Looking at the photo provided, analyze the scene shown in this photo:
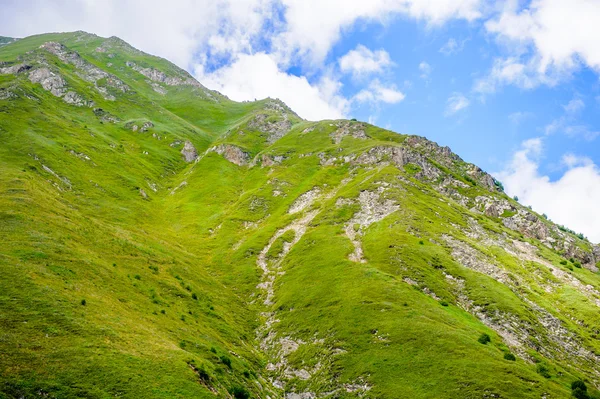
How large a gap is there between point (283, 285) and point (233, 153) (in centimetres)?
11491

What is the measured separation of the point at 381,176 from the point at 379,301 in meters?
62.6

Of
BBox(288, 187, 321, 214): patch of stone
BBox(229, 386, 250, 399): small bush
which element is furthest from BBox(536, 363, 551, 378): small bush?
BBox(288, 187, 321, 214): patch of stone

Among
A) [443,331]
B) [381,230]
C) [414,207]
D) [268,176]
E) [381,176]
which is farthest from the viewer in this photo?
[268,176]

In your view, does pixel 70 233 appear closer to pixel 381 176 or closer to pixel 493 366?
pixel 493 366

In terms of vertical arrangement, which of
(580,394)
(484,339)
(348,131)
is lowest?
(580,394)

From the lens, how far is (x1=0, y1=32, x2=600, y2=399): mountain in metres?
33.9

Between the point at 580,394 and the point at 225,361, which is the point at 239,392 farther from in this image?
the point at 580,394

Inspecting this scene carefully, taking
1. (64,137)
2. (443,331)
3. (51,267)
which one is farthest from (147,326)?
(64,137)

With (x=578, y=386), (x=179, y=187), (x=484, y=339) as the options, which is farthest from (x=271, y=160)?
(x=578, y=386)

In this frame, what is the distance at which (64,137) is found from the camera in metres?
131

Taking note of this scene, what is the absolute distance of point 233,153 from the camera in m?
175

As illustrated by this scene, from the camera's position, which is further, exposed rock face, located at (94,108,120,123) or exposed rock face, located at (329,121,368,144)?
exposed rock face, located at (94,108,120,123)

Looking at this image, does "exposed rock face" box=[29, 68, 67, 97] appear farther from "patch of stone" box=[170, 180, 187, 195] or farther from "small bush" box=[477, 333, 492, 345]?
"small bush" box=[477, 333, 492, 345]

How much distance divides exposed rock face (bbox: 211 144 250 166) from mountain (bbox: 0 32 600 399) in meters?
35.6
